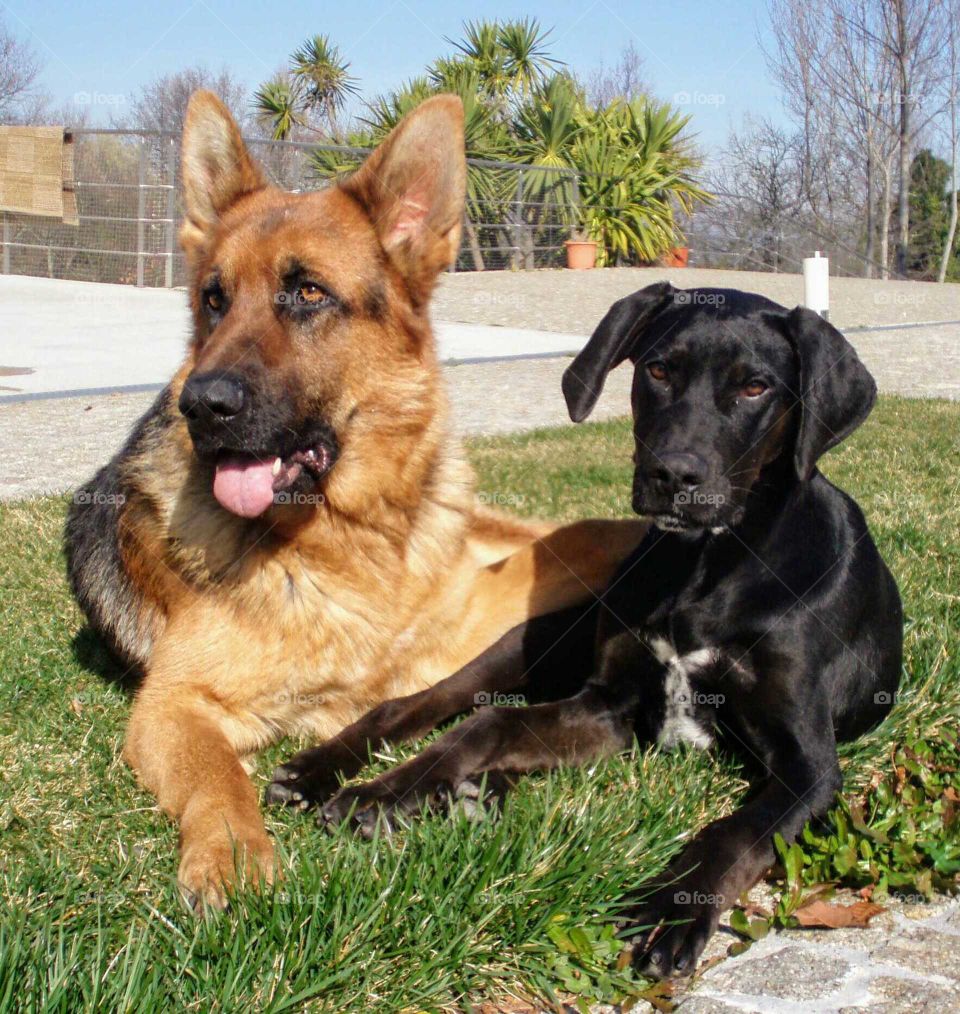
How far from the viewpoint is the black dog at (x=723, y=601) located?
119 inches

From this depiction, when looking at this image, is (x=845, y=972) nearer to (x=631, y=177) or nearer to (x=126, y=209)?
(x=126, y=209)

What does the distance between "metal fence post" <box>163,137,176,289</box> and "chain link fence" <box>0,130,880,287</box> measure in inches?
0.8

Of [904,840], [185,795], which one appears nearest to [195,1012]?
[185,795]

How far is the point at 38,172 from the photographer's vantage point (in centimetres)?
1909

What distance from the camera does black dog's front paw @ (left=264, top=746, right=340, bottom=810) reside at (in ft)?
10.4

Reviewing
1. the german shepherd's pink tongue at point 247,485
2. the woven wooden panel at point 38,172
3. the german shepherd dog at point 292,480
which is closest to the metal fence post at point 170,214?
the woven wooden panel at point 38,172

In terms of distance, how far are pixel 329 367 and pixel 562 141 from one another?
2339 cm

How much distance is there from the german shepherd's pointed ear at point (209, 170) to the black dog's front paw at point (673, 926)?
257 centimetres

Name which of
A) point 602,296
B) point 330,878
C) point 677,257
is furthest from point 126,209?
point 330,878

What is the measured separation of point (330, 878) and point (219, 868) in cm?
33

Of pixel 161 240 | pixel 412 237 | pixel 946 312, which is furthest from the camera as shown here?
pixel 946 312

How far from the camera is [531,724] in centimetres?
331

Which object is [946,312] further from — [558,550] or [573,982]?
[573,982]

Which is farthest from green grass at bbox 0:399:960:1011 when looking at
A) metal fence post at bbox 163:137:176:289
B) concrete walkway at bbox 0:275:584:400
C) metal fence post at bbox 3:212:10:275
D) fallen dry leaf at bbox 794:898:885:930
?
metal fence post at bbox 3:212:10:275
